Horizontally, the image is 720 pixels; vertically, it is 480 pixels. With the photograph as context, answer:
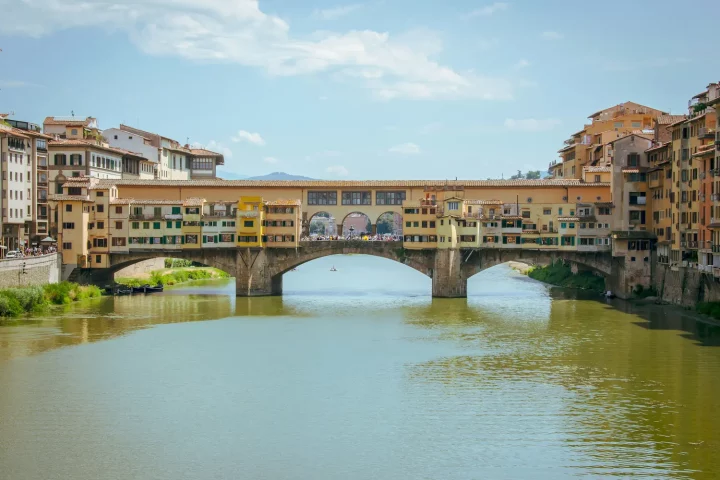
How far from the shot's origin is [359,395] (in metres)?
26.9

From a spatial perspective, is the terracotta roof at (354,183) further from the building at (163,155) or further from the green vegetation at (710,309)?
the green vegetation at (710,309)

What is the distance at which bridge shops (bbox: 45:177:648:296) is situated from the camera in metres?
50.8

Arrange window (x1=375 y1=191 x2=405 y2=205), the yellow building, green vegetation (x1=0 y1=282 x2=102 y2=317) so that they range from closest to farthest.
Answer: green vegetation (x1=0 y1=282 x2=102 y2=317)
the yellow building
window (x1=375 y1=191 x2=405 y2=205)

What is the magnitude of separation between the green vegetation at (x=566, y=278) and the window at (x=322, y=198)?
1568 cm

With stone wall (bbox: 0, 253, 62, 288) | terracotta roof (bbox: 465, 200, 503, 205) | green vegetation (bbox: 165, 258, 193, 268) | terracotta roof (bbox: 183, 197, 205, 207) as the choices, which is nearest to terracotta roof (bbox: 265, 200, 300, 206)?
terracotta roof (bbox: 183, 197, 205, 207)

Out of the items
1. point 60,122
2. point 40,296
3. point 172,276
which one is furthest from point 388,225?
point 40,296

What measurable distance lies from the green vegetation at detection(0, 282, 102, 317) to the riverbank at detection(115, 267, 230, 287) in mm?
5127

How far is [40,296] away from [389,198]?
66.8 ft

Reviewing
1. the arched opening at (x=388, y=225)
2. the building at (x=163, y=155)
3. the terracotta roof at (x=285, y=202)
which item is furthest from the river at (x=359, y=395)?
the arched opening at (x=388, y=225)

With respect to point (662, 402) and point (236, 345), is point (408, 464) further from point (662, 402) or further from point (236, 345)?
point (236, 345)

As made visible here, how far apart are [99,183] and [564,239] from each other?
2561 cm

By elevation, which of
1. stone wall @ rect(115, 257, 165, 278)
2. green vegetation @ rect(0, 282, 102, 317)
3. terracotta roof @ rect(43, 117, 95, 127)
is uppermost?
terracotta roof @ rect(43, 117, 95, 127)

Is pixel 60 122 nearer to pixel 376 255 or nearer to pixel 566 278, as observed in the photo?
pixel 376 255

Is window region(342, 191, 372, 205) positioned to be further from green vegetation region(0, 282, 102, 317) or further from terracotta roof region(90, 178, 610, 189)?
green vegetation region(0, 282, 102, 317)
